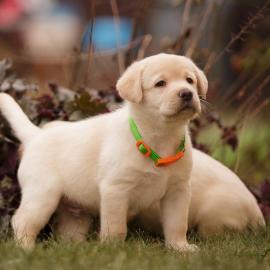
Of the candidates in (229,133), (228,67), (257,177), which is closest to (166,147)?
(229,133)

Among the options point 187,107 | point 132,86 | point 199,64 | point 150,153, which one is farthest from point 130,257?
point 199,64

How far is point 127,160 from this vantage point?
153 inches

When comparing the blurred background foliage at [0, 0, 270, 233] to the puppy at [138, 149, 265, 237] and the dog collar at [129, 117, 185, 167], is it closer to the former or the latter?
the puppy at [138, 149, 265, 237]

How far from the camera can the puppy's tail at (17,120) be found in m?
4.56

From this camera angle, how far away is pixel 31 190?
4160 mm

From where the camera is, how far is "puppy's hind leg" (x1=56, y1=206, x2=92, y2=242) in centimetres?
440

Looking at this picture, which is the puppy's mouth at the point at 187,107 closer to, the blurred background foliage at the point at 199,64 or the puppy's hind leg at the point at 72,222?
the blurred background foliage at the point at 199,64

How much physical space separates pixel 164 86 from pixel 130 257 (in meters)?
0.97

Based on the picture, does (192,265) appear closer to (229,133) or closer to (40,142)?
(40,142)

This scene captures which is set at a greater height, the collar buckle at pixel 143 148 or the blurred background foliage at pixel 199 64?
the collar buckle at pixel 143 148

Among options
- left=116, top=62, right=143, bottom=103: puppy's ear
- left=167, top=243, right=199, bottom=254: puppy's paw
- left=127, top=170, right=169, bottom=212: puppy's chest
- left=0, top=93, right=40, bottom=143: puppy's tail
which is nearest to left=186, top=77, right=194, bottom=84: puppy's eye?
left=116, top=62, right=143, bottom=103: puppy's ear

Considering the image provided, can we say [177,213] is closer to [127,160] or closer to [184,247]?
[184,247]

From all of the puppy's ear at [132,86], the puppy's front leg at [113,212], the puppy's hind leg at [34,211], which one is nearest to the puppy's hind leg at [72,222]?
the puppy's hind leg at [34,211]

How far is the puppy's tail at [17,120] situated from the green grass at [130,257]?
913 mm
